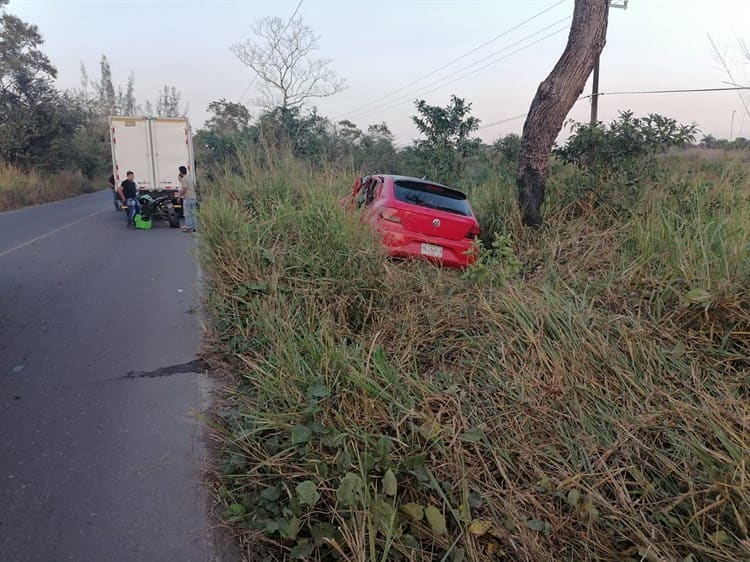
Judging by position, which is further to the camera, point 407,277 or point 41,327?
point 41,327

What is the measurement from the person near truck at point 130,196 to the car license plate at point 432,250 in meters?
11.0

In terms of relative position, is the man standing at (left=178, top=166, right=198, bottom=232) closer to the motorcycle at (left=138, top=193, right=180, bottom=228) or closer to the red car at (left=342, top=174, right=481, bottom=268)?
the motorcycle at (left=138, top=193, right=180, bottom=228)

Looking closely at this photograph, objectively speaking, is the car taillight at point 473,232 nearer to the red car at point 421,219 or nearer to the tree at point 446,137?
the red car at point 421,219

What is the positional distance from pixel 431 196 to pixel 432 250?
0.92 meters

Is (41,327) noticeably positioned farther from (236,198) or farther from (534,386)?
(534,386)

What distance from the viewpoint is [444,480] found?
258 cm

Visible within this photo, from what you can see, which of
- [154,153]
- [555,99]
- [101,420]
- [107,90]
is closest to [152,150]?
[154,153]

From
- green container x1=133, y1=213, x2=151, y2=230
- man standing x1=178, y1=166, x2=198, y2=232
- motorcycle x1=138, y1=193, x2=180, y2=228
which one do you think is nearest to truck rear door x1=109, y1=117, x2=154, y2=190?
motorcycle x1=138, y1=193, x2=180, y2=228

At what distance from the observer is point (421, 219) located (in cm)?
643

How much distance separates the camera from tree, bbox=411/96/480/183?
53.4 ft

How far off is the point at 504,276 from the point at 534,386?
159 centimetres

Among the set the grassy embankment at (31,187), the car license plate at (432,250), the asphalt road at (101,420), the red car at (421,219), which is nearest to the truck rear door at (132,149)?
the grassy embankment at (31,187)

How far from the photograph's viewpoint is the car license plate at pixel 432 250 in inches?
249

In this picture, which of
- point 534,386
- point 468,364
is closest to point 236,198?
point 468,364
